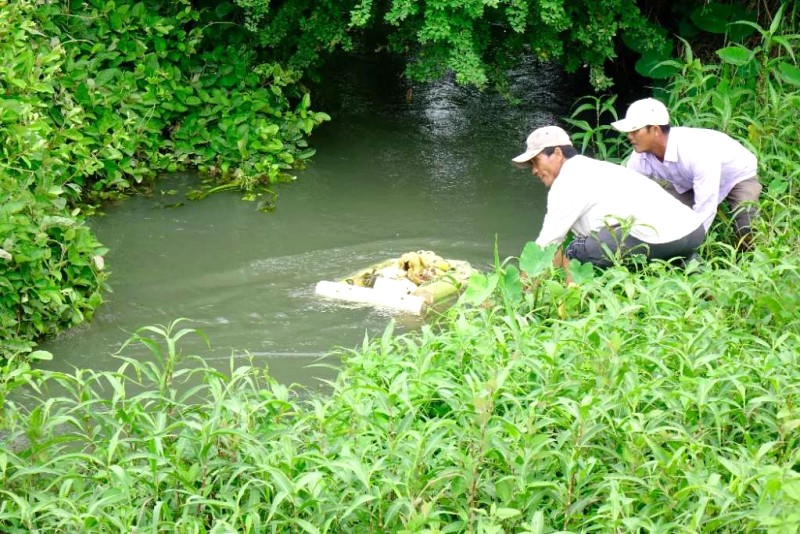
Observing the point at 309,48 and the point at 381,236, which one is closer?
the point at 381,236

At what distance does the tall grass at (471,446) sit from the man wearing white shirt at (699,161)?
1541 millimetres

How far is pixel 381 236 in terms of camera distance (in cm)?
810

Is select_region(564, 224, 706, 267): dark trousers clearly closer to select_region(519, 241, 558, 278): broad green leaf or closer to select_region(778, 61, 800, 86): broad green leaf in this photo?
select_region(519, 241, 558, 278): broad green leaf

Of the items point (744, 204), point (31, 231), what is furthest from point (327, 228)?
point (744, 204)

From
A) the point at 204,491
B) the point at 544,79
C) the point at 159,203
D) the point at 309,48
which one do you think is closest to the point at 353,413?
the point at 204,491

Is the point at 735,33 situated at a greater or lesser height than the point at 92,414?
greater

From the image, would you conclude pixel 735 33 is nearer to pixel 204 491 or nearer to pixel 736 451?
pixel 736 451

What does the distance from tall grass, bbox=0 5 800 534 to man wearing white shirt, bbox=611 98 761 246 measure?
1.54 metres

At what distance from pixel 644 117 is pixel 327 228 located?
2765 mm

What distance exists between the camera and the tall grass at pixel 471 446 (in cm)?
368

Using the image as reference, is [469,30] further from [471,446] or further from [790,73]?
Result: [471,446]

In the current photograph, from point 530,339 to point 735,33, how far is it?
480 centimetres

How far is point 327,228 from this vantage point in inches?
323

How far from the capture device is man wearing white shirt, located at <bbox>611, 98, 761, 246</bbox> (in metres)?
6.36
